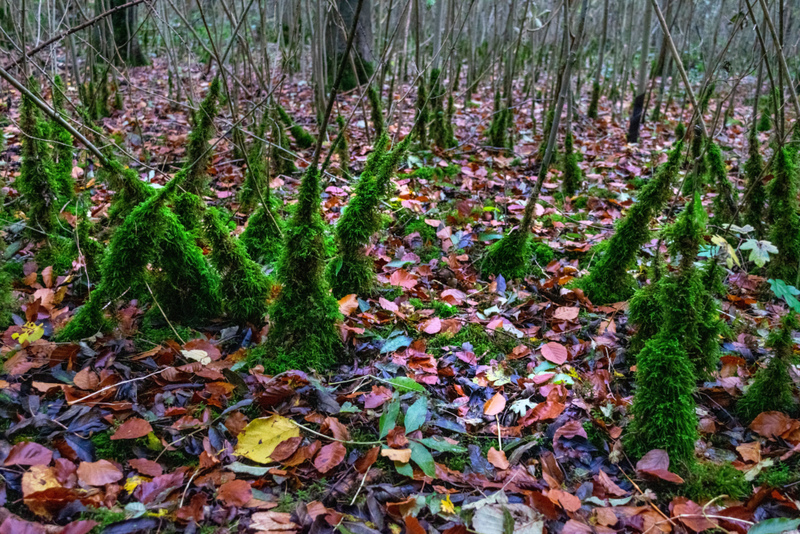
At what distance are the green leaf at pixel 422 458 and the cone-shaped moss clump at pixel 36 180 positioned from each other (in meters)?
2.55

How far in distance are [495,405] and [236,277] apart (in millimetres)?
1350

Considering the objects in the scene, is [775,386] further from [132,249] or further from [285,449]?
[132,249]

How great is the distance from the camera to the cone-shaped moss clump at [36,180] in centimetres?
299

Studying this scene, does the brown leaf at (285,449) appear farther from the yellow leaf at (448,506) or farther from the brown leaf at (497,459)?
the brown leaf at (497,459)

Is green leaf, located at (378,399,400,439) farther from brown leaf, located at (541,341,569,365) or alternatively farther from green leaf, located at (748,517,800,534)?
green leaf, located at (748,517,800,534)

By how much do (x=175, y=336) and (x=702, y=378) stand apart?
2.45 meters

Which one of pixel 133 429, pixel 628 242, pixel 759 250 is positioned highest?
pixel 759 250

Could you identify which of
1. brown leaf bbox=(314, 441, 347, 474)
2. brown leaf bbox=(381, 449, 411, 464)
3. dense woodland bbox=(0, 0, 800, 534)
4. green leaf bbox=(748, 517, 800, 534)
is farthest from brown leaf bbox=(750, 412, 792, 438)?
brown leaf bbox=(314, 441, 347, 474)

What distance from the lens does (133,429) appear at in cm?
185

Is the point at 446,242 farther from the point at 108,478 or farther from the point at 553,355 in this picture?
the point at 108,478

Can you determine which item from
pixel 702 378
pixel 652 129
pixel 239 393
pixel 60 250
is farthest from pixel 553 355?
pixel 652 129

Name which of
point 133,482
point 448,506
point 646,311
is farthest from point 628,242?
point 133,482

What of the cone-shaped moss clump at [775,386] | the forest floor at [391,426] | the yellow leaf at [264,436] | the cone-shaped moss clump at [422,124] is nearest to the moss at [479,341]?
the forest floor at [391,426]

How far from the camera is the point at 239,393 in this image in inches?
82.7
